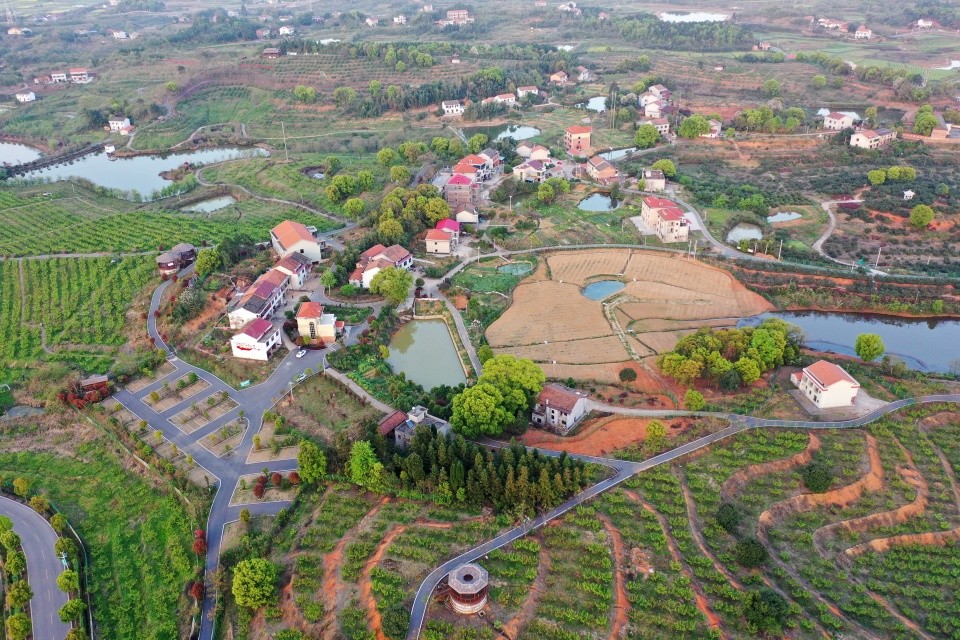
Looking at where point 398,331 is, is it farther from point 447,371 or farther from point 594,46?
point 594,46

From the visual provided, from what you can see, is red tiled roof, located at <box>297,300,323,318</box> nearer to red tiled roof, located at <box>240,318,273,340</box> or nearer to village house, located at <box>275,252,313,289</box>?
red tiled roof, located at <box>240,318,273,340</box>

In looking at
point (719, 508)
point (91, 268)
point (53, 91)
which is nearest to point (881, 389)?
point (719, 508)

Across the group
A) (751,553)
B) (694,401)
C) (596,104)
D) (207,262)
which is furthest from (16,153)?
(751,553)

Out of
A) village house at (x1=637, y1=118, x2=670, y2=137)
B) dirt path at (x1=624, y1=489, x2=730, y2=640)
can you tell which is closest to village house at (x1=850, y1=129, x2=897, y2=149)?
village house at (x1=637, y1=118, x2=670, y2=137)

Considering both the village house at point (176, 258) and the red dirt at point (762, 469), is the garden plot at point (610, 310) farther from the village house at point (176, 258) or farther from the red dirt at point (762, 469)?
the village house at point (176, 258)

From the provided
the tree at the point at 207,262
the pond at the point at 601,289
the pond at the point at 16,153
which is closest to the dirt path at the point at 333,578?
the pond at the point at 601,289
